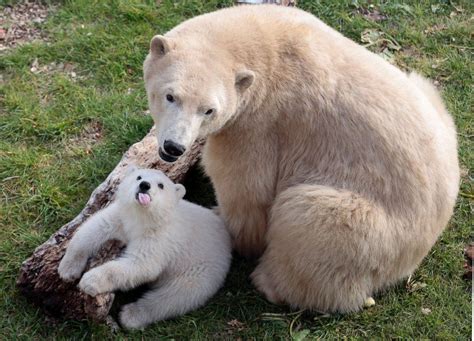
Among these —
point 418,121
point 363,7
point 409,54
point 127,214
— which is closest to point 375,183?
point 418,121

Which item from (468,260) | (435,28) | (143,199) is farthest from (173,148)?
(435,28)

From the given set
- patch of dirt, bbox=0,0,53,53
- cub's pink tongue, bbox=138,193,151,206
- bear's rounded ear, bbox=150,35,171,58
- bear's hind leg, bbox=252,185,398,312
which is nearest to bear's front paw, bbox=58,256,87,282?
cub's pink tongue, bbox=138,193,151,206

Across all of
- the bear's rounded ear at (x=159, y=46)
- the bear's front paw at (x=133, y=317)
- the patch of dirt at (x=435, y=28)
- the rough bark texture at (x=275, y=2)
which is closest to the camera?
the bear's rounded ear at (x=159, y=46)

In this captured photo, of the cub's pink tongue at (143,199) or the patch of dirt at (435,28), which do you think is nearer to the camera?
the cub's pink tongue at (143,199)

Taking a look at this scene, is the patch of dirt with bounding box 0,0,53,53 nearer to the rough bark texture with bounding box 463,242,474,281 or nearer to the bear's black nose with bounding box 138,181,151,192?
the bear's black nose with bounding box 138,181,151,192

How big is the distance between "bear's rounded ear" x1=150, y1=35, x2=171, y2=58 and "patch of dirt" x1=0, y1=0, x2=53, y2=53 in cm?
347

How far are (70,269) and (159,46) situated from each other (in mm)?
1691

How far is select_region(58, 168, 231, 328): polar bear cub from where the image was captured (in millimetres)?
4676

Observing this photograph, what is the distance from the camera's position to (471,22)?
805 centimetres

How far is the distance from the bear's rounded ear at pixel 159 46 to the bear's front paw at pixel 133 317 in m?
1.84

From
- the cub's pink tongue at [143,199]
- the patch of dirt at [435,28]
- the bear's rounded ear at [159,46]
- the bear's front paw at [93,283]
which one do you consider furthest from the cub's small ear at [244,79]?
the patch of dirt at [435,28]

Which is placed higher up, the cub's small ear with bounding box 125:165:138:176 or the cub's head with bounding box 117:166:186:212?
the cub's head with bounding box 117:166:186:212

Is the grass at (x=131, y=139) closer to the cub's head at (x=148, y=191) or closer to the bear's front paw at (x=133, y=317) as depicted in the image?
the bear's front paw at (x=133, y=317)

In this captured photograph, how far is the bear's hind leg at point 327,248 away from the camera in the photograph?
15.3 ft
